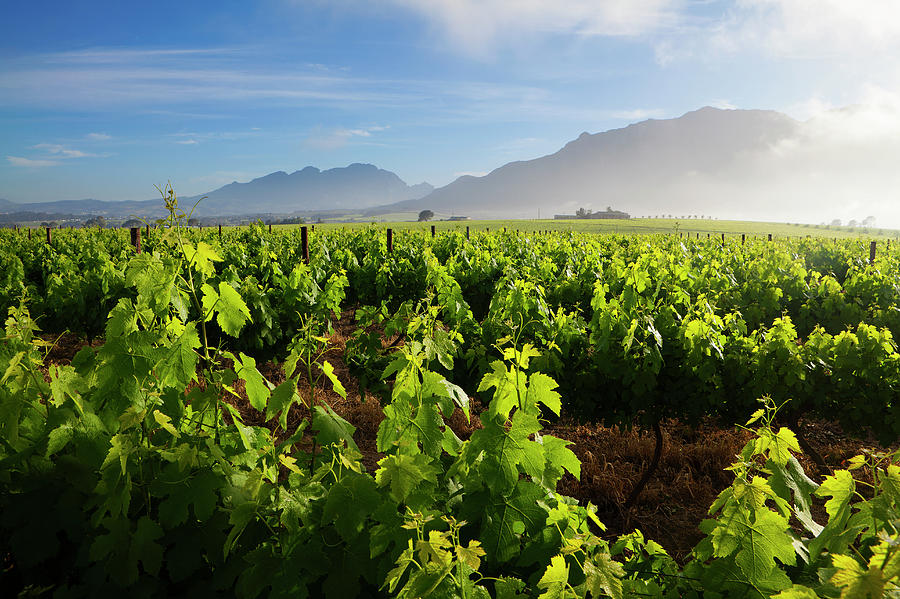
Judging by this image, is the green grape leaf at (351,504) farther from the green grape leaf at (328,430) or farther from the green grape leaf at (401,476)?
the green grape leaf at (328,430)

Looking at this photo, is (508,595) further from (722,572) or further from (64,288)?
(64,288)

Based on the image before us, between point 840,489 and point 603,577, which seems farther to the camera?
point 840,489

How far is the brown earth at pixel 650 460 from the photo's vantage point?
4.86 m

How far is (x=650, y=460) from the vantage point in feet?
19.5

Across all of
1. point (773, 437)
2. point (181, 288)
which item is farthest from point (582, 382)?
point (181, 288)

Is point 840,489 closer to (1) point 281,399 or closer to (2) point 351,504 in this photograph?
(2) point 351,504

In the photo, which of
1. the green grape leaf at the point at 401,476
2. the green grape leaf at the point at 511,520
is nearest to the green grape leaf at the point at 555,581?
the green grape leaf at the point at 511,520

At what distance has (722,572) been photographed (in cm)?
149

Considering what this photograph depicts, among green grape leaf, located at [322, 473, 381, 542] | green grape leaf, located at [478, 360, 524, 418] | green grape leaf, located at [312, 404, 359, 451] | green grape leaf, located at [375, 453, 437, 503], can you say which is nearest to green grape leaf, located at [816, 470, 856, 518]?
green grape leaf, located at [478, 360, 524, 418]

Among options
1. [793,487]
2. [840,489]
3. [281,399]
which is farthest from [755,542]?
[281,399]

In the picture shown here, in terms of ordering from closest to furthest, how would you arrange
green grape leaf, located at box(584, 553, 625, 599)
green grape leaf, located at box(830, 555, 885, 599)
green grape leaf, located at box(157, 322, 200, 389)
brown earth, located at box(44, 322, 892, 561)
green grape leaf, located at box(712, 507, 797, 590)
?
green grape leaf, located at box(830, 555, 885, 599) < green grape leaf, located at box(584, 553, 625, 599) < green grape leaf, located at box(712, 507, 797, 590) < green grape leaf, located at box(157, 322, 200, 389) < brown earth, located at box(44, 322, 892, 561)

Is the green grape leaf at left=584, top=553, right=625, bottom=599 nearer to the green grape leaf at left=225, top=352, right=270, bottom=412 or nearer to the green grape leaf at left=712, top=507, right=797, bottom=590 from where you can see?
the green grape leaf at left=712, top=507, right=797, bottom=590

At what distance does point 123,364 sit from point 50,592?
102cm

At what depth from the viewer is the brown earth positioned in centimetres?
486
